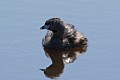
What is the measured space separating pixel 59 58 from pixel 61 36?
1.01 metres

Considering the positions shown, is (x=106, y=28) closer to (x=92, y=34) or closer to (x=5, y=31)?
(x=92, y=34)

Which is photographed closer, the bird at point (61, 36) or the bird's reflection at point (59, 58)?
the bird's reflection at point (59, 58)

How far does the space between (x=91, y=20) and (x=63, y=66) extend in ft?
7.51

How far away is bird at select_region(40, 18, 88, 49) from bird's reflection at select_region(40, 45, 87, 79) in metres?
0.15

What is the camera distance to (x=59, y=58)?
41.2 ft

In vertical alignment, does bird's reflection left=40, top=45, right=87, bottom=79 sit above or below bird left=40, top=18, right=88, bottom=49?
below

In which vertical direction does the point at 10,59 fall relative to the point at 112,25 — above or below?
below

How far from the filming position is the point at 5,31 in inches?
523

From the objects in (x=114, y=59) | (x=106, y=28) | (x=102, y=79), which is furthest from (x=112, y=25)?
(x=102, y=79)

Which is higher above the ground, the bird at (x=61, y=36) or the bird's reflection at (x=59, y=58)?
the bird at (x=61, y=36)

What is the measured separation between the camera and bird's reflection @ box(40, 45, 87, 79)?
11.6m

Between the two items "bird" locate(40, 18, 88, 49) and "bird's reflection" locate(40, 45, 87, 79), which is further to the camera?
"bird" locate(40, 18, 88, 49)

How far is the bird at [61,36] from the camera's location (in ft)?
43.4

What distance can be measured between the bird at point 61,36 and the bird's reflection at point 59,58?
150 millimetres
